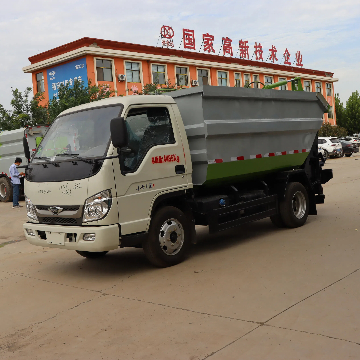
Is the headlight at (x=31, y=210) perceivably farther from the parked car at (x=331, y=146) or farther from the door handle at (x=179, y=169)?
the parked car at (x=331, y=146)

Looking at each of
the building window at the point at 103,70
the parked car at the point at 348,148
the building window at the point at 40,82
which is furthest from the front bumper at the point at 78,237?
the building window at the point at 40,82

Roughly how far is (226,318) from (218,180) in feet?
10.6

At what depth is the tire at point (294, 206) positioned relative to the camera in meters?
8.69

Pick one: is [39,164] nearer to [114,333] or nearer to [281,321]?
[114,333]

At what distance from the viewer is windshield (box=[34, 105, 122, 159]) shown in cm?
619

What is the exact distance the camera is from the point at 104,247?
5.92 m

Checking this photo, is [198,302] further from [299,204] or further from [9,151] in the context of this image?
[9,151]

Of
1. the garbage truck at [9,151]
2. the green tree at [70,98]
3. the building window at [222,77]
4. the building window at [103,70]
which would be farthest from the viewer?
the building window at [222,77]

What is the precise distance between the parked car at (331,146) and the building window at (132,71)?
14.1 metres

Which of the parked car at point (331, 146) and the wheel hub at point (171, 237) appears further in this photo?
the parked car at point (331, 146)

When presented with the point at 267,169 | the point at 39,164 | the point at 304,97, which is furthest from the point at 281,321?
the point at 304,97

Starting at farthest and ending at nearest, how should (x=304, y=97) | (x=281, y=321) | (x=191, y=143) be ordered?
(x=304, y=97), (x=191, y=143), (x=281, y=321)

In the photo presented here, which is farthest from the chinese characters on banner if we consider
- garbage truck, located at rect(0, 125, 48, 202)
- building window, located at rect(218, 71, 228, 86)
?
garbage truck, located at rect(0, 125, 48, 202)

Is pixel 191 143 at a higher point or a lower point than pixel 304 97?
lower
